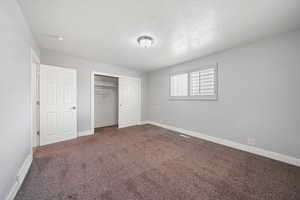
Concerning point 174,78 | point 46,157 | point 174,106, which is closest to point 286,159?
point 174,106

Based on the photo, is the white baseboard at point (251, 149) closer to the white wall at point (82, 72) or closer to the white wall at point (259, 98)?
the white wall at point (259, 98)

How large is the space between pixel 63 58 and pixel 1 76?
2.37m

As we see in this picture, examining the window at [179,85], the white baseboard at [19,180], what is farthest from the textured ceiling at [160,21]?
the white baseboard at [19,180]

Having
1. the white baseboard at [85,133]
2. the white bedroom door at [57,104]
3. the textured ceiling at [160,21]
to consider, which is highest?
the textured ceiling at [160,21]

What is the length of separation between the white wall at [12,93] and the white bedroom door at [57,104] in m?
1.11

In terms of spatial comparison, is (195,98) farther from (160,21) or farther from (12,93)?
(12,93)

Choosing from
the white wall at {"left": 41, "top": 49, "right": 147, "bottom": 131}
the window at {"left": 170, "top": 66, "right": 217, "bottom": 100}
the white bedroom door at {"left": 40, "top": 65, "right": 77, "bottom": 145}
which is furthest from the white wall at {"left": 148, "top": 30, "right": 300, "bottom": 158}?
the white bedroom door at {"left": 40, "top": 65, "right": 77, "bottom": 145}

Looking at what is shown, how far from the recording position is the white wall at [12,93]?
112 centimetres

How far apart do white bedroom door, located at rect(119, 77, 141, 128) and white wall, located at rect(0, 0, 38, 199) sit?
279cm

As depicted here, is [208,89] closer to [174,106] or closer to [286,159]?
[174,106]

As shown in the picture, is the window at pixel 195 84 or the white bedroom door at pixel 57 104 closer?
the white bedroom door at pixel 57 104

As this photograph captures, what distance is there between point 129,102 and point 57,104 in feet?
7.79

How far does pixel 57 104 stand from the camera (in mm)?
2881

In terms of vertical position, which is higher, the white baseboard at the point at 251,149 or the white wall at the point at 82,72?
the white wall at the point at 82,72
